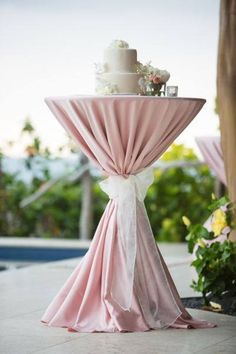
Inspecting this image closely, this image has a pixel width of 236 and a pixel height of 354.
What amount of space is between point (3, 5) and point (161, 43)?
1720 mm

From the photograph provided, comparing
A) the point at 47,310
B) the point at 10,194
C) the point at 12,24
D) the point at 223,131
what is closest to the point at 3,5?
the point at 12,24

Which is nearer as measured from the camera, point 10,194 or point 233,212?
point 233,212

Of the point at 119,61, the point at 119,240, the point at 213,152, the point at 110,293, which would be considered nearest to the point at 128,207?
the point at 119,240

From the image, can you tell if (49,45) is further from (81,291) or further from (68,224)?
(81,291)

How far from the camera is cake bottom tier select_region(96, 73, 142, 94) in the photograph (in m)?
4.30

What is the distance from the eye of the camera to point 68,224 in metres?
10.0

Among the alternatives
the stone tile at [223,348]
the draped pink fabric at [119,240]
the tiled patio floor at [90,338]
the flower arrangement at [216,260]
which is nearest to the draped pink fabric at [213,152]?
the flower arrangement at [216,260]

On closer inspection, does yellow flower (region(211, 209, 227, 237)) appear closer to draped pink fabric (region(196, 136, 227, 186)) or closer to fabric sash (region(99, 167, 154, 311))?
fabric sash (region(99, 167, 154, 311))

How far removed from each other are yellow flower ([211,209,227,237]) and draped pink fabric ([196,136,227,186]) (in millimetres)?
1531

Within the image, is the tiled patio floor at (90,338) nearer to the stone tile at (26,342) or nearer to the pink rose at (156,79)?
the stone tile at (26,342)

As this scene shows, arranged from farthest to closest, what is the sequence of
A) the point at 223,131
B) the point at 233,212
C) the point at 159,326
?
1. the point at 223,131
2. the point at 233,212
3. the point at 159,326

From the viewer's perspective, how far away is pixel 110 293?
419 centimetres

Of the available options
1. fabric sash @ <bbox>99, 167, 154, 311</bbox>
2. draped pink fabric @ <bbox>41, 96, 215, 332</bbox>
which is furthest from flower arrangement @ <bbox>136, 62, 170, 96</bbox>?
fabric sash @ <bbox>99, 167, 154, 311</bbox>

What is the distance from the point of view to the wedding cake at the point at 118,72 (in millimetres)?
4309
